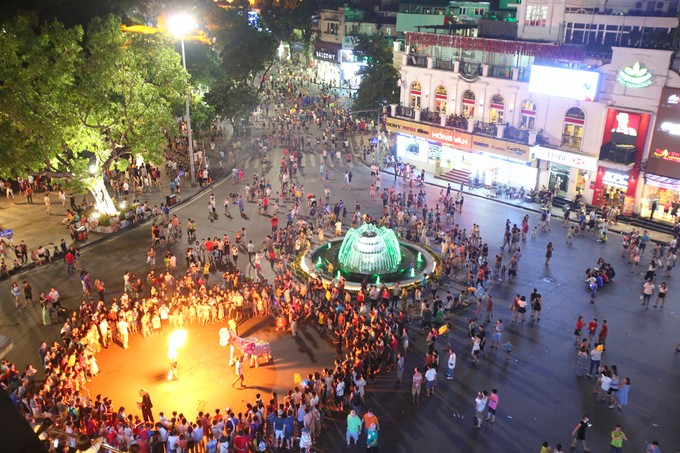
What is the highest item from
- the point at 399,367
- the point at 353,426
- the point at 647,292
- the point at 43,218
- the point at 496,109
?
the point at 496,109

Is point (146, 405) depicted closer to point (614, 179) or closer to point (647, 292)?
point (647, 292)

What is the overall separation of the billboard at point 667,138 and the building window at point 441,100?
15.7 m

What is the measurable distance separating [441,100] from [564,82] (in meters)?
10.7

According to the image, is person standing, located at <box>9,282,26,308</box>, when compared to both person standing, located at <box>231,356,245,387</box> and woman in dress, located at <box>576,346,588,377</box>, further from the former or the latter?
woman in dress, located at <box>576,346,588,377</box>

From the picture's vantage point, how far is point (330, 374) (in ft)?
63.1

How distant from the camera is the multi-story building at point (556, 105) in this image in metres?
34.9

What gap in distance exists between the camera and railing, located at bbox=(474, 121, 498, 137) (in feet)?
138

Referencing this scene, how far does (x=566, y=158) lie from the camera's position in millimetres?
38500

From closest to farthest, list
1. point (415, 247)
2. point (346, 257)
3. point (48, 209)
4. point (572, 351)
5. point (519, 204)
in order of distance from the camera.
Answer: point (572, 351)
point (346, 257)
point (415, 247)
point (48, 209)
point (519, 204)

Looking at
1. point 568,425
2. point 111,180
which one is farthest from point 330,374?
point 111,180

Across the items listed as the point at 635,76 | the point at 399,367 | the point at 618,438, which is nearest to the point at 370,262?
the point at 399,367

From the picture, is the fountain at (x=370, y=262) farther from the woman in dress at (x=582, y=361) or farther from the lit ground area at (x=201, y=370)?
the woman in dress at (x=582, y=361)

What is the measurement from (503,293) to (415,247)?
19.6 feet

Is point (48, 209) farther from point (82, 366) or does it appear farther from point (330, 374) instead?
point (330, 374)
